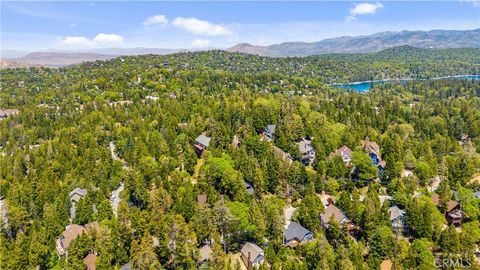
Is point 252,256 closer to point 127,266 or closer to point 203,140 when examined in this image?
point 127,266

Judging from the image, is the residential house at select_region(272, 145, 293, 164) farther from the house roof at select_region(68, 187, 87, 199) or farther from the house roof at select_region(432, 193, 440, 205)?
the house roof at select_region(68, 187, 87, 199)

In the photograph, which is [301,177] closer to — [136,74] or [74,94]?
[74,94]

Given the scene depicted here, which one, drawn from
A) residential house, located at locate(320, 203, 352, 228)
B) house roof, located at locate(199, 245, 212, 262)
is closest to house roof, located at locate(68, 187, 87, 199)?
house roof, located at locate(199, 245, 212, 262)

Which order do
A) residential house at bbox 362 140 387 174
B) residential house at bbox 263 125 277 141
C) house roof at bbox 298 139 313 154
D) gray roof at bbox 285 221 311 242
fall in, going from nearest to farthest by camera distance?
1. gray roof at bbox 285 221 311 242
2. residential house at bbox 362 140 387 174
3. house roof at bbox 298 139 313 154
4. residential house at bbox 263 125 277 141

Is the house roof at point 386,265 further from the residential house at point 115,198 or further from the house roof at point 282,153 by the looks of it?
the residential house at point 115,198

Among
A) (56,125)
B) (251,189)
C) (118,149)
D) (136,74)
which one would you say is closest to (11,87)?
(136,74)

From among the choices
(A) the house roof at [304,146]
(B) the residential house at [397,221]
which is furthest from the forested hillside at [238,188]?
(A) the house roof at [304,146]

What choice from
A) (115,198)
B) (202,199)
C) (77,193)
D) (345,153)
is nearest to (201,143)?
(115,198)
